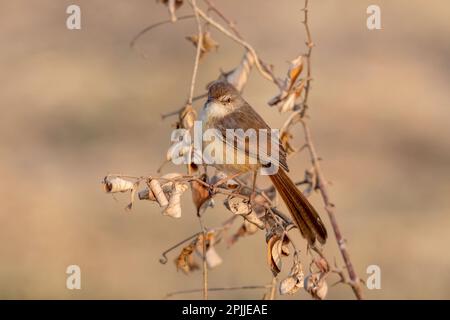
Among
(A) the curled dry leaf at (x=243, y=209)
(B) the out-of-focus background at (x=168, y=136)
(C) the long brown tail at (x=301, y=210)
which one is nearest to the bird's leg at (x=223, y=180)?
(A) the curled dry leaf at (x=243, y=209)

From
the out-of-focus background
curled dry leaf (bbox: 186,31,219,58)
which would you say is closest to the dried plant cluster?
curled dry leaf (bbox: 186,31,219,58)

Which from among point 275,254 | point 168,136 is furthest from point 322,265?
point 168,136

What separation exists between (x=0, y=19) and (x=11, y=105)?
8.93ft

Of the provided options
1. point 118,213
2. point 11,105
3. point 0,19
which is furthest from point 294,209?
point 0,19

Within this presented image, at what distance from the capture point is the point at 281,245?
3.61 meters

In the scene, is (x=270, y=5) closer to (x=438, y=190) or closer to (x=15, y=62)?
(x=15, y=62)

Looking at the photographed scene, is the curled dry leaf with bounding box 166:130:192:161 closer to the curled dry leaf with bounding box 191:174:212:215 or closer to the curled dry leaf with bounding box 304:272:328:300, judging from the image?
the curled dry leaf with bounding box 191:174:212:215

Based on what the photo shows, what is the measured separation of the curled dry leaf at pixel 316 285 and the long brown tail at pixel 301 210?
→ 196 millimetres

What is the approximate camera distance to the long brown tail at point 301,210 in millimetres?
3965

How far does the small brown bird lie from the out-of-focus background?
2.94 m

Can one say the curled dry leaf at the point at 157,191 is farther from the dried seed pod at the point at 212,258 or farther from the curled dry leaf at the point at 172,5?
the curled dry leaf at the point at 172,5

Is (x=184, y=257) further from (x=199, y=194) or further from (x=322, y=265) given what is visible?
(x=322, y=265)

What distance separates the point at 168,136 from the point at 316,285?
20.2 feet

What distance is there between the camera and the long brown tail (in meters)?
3.96
